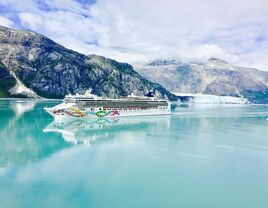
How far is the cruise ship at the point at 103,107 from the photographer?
97.8m

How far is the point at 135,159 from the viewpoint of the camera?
4581 centimetres

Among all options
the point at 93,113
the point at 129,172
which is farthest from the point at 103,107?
the point at 129,172

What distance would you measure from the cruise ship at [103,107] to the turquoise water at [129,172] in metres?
31.4

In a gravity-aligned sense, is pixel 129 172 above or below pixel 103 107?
below

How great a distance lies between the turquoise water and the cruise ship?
1236 inches

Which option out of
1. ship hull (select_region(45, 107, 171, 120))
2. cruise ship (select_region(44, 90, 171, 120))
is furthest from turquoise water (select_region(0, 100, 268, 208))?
cruise ship (select_region(44, 90, 171, 120))

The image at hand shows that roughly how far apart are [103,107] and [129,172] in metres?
72.1

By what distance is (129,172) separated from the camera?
126 feet

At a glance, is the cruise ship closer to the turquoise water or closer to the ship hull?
the ship hull

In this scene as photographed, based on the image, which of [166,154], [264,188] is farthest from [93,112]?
[264,188]

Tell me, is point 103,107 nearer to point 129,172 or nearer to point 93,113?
point 93,113

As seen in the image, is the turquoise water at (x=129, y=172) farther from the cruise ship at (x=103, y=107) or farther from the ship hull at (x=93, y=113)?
the cruise ship at (x=103, y=107)

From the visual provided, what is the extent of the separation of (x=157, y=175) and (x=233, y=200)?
398 inches

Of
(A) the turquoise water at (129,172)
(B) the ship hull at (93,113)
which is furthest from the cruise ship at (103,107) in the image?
(A) the turquoise water at (129,172)
